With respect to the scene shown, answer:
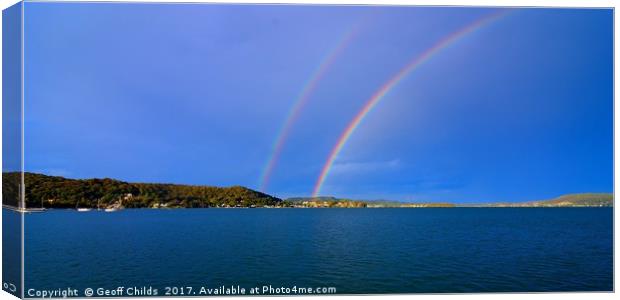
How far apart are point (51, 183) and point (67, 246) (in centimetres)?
3147

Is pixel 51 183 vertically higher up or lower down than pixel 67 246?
higher up

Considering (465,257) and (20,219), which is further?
→ (465,257)

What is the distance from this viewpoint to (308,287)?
19.6 m

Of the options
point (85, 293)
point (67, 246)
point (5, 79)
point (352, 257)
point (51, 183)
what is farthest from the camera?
point (51, 183)

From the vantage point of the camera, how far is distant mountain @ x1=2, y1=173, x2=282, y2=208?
6294cm

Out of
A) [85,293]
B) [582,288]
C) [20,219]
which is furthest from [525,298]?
[20,219]

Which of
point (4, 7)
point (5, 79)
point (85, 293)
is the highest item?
point (4, 7)

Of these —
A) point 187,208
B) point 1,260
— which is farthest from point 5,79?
point 187,208

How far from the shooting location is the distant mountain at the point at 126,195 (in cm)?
6294

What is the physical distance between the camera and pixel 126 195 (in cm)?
12456

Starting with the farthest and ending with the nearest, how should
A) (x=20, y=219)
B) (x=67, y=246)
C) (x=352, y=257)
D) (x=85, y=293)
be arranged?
(x=67, y=246) < (x=352, y=257) < (x=85, y=293) < (x=20, y=219)

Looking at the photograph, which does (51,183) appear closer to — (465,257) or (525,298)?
(465,257)

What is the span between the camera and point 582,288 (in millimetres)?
19828

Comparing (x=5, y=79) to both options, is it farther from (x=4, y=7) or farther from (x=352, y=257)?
(x=352, y=257)
